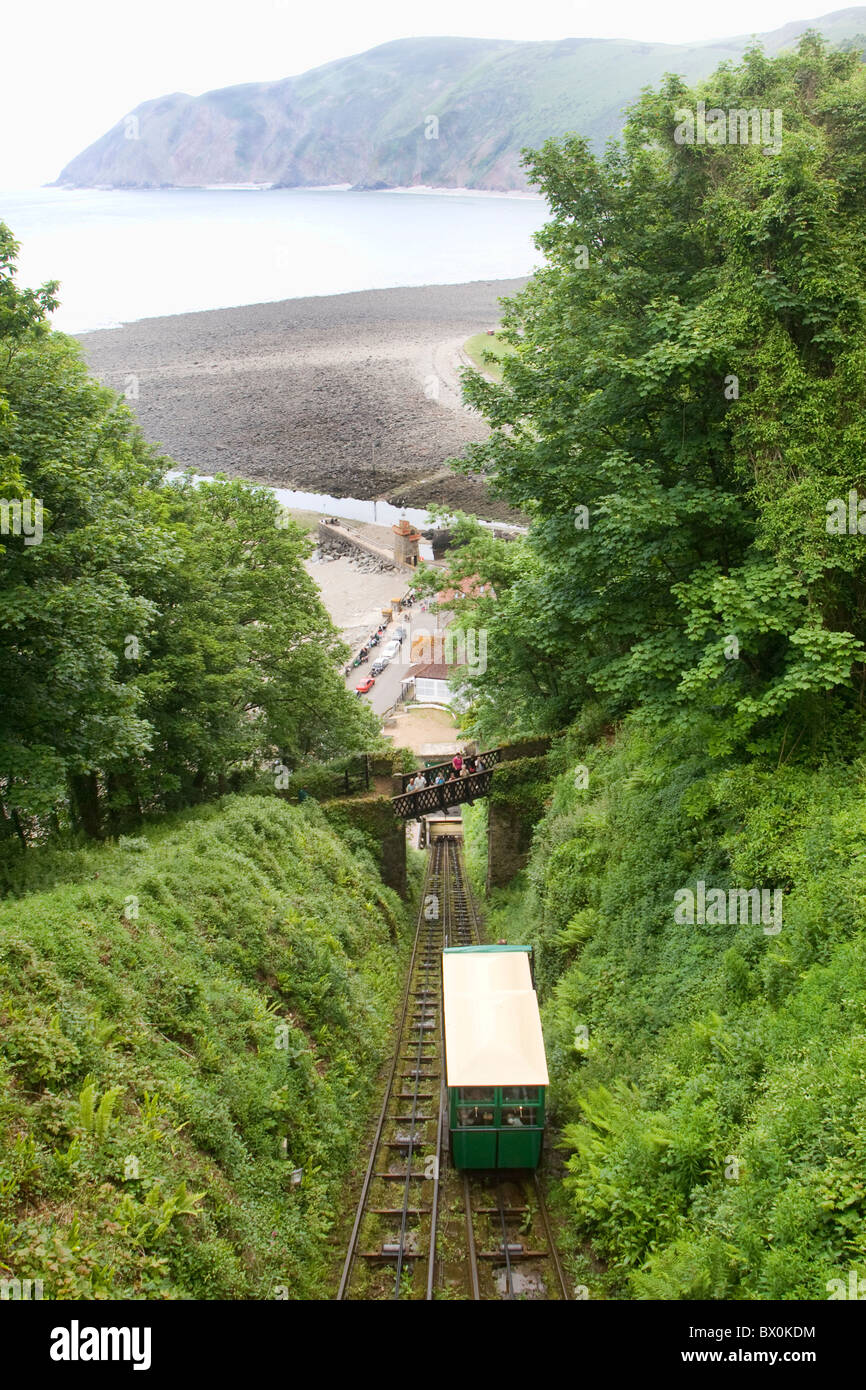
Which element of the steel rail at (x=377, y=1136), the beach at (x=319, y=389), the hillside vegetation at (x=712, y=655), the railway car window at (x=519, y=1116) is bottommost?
the steel rail at (x=377, y=1136)

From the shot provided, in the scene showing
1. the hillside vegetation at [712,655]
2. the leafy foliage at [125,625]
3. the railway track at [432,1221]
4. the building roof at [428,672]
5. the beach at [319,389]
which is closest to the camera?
the hillside vegetation at [712,655]

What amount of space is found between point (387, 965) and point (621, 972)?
8.23 meters

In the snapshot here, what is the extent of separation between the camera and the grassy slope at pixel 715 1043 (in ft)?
26.7

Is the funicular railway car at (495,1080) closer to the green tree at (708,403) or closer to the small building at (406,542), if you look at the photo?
the green tree at (708,403)

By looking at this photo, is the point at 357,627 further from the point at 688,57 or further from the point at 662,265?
the point at 688,57

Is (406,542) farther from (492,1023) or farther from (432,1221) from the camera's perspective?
(432,1221)

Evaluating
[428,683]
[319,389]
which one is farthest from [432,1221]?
[319,389]

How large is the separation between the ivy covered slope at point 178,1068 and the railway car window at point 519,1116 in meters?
2.87

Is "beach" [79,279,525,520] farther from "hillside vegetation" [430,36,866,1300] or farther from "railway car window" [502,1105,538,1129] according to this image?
"railway car window" [502,1105,538,1129]

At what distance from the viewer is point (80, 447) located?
14.7 meters

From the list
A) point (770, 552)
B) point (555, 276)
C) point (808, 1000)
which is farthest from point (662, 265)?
point (808, 1000)

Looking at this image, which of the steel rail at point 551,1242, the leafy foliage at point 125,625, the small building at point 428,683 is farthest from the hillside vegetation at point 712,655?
the small building at point 428,683

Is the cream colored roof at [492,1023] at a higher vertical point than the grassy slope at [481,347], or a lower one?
lower

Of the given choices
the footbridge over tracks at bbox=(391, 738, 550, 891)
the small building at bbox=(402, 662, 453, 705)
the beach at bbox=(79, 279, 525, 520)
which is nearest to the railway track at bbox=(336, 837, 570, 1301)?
the footbridge over tracks at bbox=(391, 738, 550, 891)
